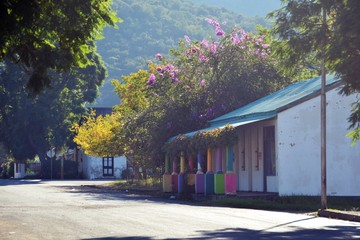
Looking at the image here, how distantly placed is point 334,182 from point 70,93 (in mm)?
54166

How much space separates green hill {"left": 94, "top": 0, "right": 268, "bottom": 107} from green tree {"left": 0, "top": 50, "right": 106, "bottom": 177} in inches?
2599

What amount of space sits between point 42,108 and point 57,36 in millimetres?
62561

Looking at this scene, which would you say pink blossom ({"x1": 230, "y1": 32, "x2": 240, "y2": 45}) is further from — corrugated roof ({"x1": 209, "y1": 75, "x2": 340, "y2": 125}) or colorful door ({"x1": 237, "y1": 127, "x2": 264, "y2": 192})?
colorful door ({"x1": 237, "y1": 127, "x2": 264, "y2": 192})

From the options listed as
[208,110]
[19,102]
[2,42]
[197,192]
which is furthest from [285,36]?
[19,102]

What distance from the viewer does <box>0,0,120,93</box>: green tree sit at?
15117 mm

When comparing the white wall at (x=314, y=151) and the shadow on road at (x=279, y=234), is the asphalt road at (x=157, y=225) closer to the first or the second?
the shadow on road at (x=279, y=234)

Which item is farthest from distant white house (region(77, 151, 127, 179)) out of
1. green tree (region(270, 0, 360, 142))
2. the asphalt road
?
green tree (region(270, 0, 360, 142))

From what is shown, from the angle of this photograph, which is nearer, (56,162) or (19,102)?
(19,102)

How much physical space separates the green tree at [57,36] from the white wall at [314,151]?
624 inches

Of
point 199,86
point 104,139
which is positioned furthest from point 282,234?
point 104,139

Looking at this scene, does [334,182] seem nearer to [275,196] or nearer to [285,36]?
[275,196]

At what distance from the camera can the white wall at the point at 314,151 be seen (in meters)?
30.7

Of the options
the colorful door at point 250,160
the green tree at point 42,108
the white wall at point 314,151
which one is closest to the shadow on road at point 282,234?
the white wall at point 314,151

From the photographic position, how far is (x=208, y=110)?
144ft
